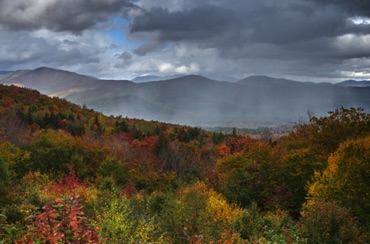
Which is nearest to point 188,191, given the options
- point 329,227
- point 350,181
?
point 329,227

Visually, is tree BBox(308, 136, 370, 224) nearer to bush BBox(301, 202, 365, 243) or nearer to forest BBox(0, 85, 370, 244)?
forest BBox(0, 85, 370, 244)

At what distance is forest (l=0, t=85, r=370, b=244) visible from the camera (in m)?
15.7

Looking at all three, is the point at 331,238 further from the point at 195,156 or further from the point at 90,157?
the point at 195,156

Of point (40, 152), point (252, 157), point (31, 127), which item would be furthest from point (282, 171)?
point (31, 127)

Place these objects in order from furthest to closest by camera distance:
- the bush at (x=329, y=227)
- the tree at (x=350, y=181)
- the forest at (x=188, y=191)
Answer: the tree at (x=350, y=181) < the bush at (x=329, y=227) < the forest at (x=188, y=191)

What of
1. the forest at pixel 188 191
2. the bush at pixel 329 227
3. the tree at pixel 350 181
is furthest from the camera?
the tree at pixel 350 181

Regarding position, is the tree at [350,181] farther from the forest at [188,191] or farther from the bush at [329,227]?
the bush at [329,227]

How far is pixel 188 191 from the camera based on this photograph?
3022cm

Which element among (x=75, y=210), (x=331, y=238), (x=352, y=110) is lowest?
(x=331, y=238)

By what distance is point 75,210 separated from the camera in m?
6.16

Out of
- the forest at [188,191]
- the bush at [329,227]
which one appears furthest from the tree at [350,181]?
the bush at [329,227]

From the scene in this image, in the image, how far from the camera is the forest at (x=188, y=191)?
15720 mm

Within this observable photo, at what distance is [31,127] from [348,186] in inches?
2568

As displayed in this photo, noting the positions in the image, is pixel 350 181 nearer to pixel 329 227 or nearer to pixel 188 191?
pixel 329 227
